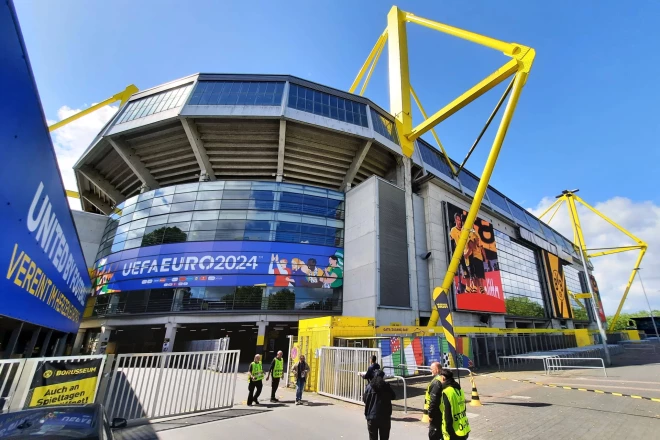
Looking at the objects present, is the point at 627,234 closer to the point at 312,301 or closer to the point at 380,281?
the point at 380,281

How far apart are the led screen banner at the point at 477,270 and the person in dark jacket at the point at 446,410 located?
929 inches

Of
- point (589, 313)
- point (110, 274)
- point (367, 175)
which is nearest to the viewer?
point (110, 274)

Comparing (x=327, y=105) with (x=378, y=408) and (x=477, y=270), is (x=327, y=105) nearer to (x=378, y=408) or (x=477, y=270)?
(x=477, y=270)

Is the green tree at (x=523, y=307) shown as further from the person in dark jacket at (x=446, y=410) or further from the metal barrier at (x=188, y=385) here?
the person in dark jacket at (x=446, y=410)

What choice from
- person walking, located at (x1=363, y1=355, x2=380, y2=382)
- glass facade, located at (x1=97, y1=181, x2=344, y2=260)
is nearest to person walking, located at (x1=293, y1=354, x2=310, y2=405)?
person walking, located at (x1=363, y1=355, x2=380, y2=382)

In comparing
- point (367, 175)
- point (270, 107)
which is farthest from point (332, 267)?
point (270, 107)

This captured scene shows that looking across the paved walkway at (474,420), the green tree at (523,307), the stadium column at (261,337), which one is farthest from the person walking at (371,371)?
the green tree at (523,307)

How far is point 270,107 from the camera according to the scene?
2455 cm

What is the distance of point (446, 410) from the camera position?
394 cm

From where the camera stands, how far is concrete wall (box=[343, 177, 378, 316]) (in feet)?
73.3

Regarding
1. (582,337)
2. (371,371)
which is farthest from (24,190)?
(582,337)

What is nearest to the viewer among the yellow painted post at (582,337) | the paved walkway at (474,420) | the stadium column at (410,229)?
the paved walkway at (474,420)

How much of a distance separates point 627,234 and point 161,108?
7252 cm

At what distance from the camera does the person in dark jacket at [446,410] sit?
3883 millimetres
